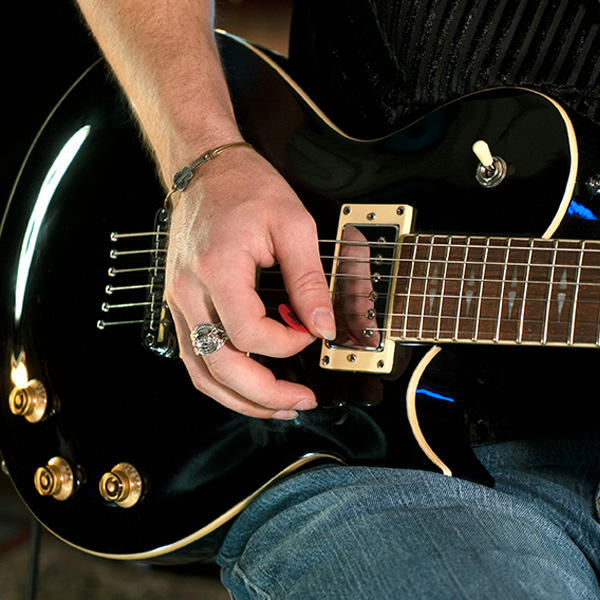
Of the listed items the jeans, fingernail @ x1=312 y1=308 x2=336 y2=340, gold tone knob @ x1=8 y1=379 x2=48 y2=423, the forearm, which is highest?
the forearm

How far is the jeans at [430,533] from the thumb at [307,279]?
0.18m

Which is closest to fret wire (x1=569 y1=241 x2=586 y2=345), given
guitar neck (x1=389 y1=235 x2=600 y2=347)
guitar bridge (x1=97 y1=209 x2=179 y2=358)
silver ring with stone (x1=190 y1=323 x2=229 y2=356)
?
guitar neck (x1=389 y1=235 x2=600 y2=347)

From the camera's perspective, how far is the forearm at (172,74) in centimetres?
87

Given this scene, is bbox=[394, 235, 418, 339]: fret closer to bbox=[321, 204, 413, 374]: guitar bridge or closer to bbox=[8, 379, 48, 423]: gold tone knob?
bbox=[321, 204, 413, 374]: guitar bridge

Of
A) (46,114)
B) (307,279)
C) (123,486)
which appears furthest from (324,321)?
(46,114)

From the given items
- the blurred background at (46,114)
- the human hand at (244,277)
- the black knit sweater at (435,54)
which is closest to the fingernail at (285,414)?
the human hand at (244,277)

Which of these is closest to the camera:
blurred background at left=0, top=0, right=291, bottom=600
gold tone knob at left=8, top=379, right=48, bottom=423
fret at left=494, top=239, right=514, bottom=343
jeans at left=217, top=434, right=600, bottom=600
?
jeans at left=217, top=434, right=600, bottom=600

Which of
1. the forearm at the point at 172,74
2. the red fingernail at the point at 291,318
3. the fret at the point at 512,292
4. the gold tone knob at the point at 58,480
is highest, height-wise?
the forearm at the point at 172,74

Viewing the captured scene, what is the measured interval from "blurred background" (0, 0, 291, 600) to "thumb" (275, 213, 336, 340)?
73 centimetres

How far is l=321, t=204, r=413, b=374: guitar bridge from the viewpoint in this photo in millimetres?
781

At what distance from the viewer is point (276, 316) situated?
854 millimetres

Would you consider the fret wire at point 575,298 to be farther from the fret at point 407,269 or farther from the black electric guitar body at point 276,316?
the fret at point 407,269

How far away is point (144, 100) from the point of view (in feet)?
3.08

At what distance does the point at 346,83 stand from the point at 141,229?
1.26 feet
